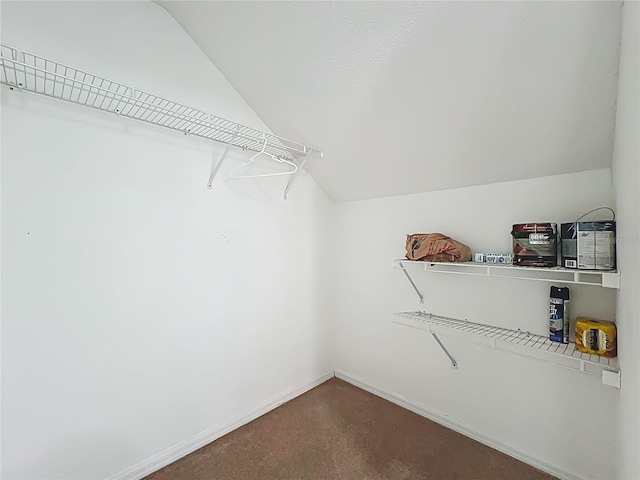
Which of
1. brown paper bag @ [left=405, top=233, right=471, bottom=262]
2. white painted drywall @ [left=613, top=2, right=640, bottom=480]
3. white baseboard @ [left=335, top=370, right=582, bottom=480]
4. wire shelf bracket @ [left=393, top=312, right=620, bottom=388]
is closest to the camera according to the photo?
white painted drywall @ [left=613, top=2, right=640, bottom=480]

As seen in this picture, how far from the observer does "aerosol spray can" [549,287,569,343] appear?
5.20 ft

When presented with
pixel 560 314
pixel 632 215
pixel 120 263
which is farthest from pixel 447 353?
pixel 120 263

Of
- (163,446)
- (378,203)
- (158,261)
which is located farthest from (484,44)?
(163,446)

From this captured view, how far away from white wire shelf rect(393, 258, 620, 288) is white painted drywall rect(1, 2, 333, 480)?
1.19 m

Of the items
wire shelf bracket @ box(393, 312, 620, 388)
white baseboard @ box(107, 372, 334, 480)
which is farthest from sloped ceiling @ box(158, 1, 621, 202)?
white baseboard @ box(107, 372, 334, 480)

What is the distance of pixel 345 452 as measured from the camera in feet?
6.22

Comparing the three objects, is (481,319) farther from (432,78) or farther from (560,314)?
(432,78)

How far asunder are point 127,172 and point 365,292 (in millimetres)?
1999

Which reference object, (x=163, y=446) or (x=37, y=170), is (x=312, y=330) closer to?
(x=163, y=446)

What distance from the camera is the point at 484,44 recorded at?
4.17ft

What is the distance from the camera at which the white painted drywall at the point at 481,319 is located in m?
1.61

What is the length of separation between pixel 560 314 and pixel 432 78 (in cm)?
141

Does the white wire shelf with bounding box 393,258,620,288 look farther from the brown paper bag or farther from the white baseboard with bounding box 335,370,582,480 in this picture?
the white baseboard with bounding box 335,370,582,480

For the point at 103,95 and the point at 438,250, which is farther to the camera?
the point at 438,250
